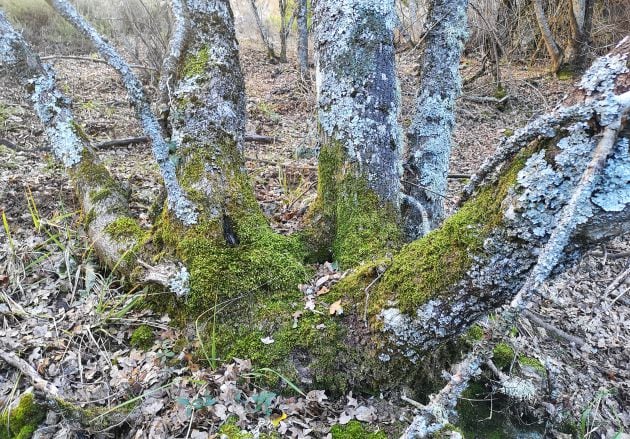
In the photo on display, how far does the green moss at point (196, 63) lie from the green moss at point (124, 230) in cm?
118

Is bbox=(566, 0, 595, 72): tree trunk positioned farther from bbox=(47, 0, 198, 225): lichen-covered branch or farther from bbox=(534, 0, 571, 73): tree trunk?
bbox=(47, 0, 198, 225): lichen-covered branch

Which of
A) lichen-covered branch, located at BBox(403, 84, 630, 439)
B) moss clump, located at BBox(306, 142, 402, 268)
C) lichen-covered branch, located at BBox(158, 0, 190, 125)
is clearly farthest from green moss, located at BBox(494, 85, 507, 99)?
lichen-covered branch, located at BBox(403, 84, 630, 439)

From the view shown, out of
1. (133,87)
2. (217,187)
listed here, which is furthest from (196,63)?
(217,187)

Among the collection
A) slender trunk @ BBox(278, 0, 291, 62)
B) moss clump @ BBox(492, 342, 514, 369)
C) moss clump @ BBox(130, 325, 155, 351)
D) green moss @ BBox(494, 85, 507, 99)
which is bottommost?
moss clump @ BBox(492, 342, 514, 369)

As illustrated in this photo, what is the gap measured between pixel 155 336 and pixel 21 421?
791mm

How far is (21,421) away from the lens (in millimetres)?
2227

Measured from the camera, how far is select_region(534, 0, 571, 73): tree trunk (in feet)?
33.1

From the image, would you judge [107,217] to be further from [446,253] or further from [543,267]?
[543,267]

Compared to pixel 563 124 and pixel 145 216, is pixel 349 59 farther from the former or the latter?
pixel 145 216

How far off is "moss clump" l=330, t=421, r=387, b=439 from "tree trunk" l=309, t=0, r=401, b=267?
99cm

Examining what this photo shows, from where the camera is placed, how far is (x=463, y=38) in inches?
147

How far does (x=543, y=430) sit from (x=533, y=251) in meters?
1.32

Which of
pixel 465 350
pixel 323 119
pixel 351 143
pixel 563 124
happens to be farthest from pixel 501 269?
pixel 323 119

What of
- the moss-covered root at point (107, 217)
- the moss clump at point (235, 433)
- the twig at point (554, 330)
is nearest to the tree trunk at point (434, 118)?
the twig at point (554, 330)
